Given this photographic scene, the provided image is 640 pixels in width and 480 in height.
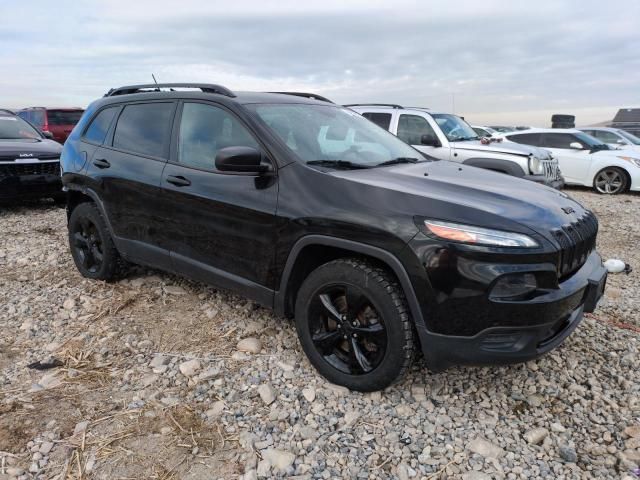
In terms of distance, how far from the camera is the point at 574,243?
2584 millimetres

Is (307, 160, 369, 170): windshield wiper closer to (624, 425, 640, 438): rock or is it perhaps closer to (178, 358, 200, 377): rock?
(178, 358, 200, 377): rock

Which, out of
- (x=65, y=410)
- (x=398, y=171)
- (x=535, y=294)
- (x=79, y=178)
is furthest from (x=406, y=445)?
(x=79, y=178)

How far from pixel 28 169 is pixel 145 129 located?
184 inches

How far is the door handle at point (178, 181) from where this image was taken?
3.39 metres

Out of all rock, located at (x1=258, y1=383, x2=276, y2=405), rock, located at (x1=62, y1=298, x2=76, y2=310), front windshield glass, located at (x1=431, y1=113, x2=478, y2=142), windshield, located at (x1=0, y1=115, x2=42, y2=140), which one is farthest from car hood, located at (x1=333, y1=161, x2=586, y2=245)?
windshield, located at (x1=0, y1=115, x2=42, y2=140)

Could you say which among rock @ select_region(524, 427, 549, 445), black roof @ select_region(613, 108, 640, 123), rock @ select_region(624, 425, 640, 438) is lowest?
rock @ select_region(524, 427, 549, 445)

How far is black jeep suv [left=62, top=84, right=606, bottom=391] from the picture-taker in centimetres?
238

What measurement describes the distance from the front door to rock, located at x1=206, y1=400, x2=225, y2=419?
0.68 m

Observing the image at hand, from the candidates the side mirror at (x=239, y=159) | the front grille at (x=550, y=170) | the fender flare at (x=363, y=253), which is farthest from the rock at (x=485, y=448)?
the front grille at (x=550, y=170)

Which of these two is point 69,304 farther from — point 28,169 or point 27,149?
point 27,149

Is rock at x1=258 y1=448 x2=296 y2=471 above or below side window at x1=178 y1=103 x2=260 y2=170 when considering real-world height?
below

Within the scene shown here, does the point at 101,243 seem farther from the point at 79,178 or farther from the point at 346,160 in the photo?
the point at 346,160

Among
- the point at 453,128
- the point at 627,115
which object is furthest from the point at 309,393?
the point at 627,115

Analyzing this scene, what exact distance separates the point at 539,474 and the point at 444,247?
3.73 feet
